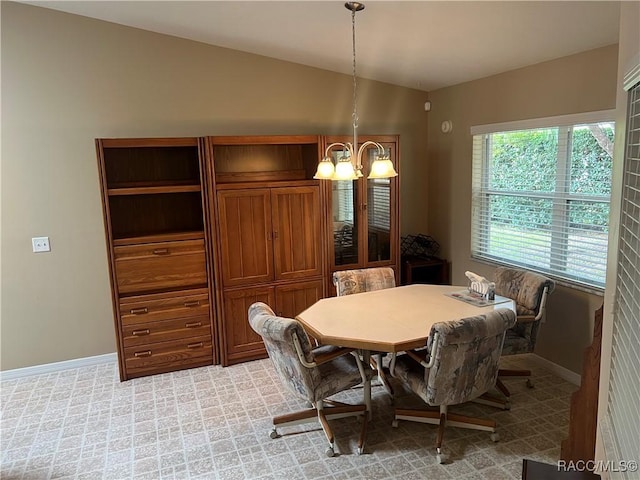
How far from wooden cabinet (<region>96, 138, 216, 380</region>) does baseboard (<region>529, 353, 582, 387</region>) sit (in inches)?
107

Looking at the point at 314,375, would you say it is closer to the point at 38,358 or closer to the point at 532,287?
the point at 532,287

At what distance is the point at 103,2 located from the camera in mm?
3283

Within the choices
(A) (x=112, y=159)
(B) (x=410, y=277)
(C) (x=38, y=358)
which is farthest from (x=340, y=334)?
(C) (x=38, y=358)

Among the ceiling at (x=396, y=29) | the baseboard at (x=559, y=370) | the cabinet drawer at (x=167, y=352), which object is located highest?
the ceiling at (x=396, y=29)

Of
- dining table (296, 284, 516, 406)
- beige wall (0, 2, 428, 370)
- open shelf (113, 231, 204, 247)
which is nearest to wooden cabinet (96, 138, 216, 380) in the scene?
open shelf (113, 231, 204, 247)

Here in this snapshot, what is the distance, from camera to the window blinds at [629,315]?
1.37 meters

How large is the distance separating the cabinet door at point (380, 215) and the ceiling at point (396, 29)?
0.86 m

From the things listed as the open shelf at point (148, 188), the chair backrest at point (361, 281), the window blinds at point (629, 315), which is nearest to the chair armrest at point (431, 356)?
the window blinds at point (629, 315)

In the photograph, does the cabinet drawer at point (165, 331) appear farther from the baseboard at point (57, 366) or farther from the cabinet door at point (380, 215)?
the cabinet door at point (380, 215)

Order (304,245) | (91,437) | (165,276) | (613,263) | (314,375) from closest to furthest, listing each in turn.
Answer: (613,263) → (314,375) → (91,437) → (165,276) → (304,245)

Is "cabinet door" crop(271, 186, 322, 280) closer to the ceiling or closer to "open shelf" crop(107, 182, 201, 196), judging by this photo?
"open shelf" crop(107, 182, 201, 196)

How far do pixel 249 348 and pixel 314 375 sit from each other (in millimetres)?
1491

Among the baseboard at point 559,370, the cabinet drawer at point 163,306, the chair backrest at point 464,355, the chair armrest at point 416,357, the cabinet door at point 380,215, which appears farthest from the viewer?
the cabinet door at point 380,215

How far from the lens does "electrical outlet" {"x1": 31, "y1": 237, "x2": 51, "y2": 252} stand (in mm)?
3744
